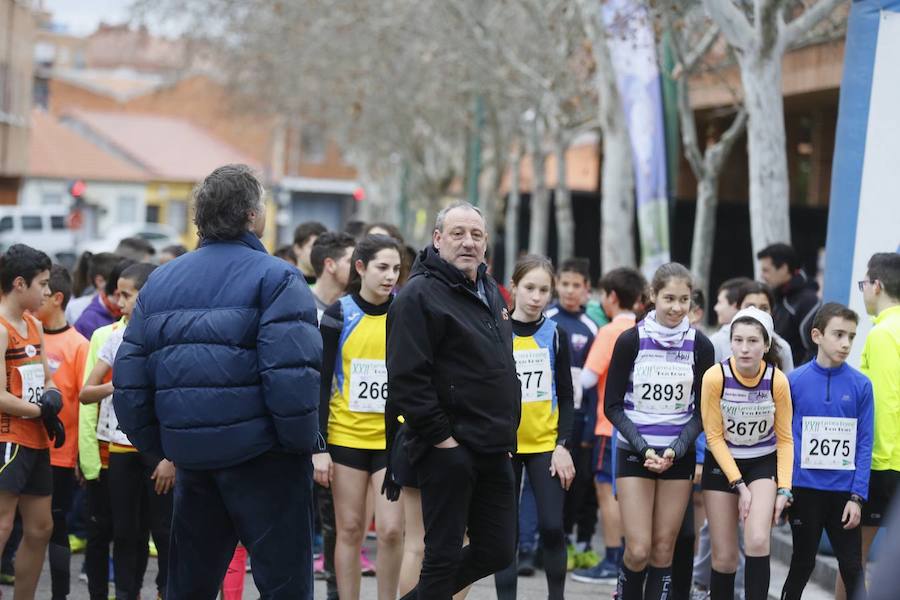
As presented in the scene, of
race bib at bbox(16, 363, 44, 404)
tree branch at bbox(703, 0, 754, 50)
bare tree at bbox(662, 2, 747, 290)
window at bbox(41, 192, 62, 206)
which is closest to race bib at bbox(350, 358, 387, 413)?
race bib at bbox(16, 363, 44, 404)

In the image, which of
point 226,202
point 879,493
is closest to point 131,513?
point 226,202

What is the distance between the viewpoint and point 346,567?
7410 mm

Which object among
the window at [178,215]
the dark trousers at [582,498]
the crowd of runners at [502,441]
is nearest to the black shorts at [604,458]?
the dark trousers at [582,498]

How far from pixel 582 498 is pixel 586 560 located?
45cm

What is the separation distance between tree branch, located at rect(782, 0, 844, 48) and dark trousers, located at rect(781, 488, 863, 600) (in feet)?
18.8

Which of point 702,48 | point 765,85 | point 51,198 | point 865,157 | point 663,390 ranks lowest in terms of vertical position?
point 51,198

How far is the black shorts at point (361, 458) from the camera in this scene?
7434mm

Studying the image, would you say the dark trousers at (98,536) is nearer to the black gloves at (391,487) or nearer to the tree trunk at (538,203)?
the black gloves at (391,487)

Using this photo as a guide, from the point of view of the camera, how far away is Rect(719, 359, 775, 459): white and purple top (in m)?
7.28

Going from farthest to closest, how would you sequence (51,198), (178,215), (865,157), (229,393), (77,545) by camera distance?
(178,215), (51,198), (77,545), (865,157), (229,393)

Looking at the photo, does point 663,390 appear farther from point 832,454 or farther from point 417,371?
point 417,371

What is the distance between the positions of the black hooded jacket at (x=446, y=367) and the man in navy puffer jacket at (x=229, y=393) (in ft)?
1.75

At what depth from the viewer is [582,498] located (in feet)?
33.9

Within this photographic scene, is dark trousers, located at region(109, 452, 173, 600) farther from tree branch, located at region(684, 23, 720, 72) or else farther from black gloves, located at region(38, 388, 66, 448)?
tree branch, located at region(684, 23, 720, 72)
